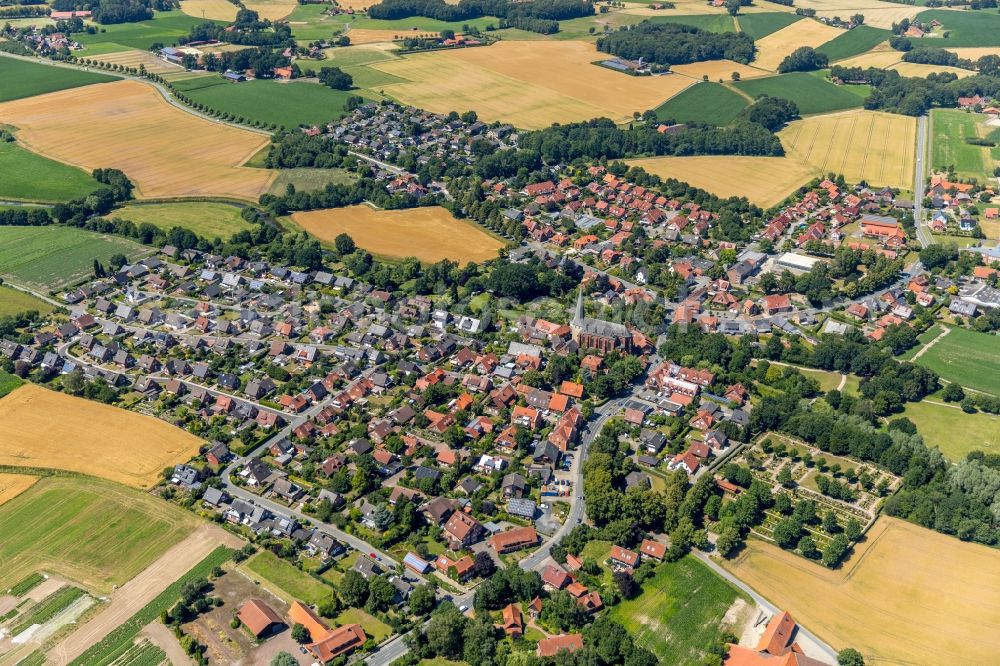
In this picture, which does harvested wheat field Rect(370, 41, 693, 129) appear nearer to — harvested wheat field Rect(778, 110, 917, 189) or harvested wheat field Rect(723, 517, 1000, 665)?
harvested wheat field Rect(778, 110, 917, 189)

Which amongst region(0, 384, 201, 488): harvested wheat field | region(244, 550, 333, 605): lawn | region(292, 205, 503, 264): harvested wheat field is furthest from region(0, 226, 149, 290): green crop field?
region(244, 550, 333, 605): lawn

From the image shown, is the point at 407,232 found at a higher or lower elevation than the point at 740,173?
lower

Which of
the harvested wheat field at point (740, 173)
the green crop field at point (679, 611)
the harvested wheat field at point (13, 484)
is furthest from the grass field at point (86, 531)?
the harvested wheat field at point (740, 173)

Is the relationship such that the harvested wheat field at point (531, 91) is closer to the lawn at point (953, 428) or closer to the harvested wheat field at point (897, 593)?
the lawn at point (953, 428)

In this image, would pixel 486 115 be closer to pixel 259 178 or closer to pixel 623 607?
pixel 259 178

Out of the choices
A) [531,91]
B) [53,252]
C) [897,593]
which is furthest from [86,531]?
[531,91]

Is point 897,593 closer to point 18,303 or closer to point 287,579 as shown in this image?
point 287,579
